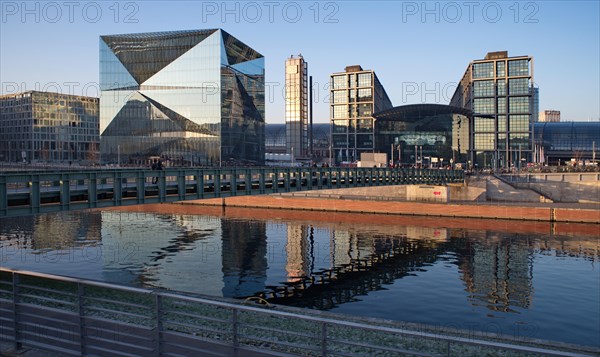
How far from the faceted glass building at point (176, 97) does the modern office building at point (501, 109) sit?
73.3 metres

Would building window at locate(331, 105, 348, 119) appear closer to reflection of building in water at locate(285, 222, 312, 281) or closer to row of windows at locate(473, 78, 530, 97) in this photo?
row of windows at locate(473, 78, 530, 97)

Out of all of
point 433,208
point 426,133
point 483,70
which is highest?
point 483,70

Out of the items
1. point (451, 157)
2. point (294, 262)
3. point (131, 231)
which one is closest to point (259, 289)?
point (294, 262)

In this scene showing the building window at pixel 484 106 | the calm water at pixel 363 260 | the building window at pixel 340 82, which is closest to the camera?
the calm water at pixel 363 260

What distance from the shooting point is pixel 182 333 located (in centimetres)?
1092

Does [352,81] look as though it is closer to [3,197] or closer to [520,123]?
[520,123]

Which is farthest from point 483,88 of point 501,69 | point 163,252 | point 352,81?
point 163,252

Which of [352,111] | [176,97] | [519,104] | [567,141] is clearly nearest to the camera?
[176,97]

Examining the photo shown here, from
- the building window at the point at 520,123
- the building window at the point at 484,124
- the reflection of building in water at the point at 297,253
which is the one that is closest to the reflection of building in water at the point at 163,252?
the reflection of building in water at the point at 297,253

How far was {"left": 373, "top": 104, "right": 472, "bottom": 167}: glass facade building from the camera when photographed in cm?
15562

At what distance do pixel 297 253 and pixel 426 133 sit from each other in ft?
386

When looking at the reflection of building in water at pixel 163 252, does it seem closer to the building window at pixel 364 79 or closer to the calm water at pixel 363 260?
the calm water at pixel 363 260

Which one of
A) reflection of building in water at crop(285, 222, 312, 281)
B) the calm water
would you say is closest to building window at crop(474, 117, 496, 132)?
the calm water

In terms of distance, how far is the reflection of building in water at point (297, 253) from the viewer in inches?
1679
